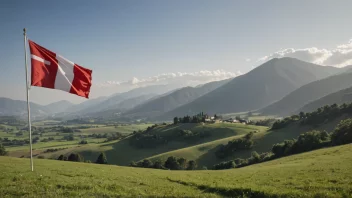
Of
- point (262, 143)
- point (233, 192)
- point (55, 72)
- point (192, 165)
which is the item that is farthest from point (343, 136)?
point (55, 72)

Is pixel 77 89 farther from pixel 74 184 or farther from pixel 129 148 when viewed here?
pixel 129 148

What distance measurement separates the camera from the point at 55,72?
88.2 ft

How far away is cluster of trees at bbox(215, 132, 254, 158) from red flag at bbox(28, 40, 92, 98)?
12444 centimetres

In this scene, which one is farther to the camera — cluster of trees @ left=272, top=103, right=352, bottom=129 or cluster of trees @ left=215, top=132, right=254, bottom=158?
cluster of trees @ left=272, top=103, right=352, bottom=129

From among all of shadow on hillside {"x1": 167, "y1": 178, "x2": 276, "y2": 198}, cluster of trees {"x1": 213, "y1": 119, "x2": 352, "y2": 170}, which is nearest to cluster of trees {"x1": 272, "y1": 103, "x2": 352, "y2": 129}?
cluster of trees {"x1": 213, "y1": 119, "x2": 352, "y2": 170}

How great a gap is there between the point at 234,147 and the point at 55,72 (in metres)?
133

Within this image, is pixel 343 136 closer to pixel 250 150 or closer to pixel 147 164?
pixel 250 150

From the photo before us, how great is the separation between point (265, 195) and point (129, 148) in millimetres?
180546

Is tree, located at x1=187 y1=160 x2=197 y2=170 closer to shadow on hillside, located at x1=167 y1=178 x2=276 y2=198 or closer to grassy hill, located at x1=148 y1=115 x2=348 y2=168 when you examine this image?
grassy hill, located at x1=148 y1=115 x2=348 y2=168

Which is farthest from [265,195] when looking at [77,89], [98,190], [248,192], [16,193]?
[77,89]

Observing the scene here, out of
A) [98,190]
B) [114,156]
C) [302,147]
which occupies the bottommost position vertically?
[114,156]

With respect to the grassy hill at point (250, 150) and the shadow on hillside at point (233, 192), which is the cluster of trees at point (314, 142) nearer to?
the grassy hill at point (250, 150)

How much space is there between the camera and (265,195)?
832 inches

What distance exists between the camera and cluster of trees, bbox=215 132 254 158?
472ft
